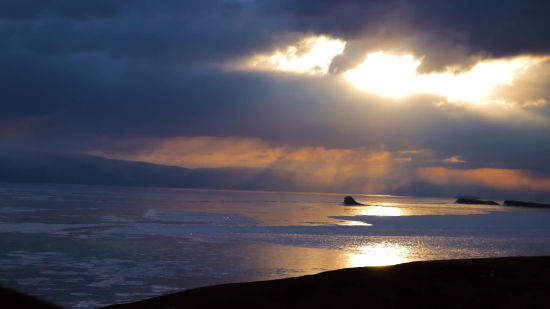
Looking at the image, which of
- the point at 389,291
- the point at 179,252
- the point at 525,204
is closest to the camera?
the point at 389,291

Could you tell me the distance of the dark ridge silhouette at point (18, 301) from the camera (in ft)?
29.2

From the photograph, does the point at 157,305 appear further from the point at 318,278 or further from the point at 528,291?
the point at 528,291

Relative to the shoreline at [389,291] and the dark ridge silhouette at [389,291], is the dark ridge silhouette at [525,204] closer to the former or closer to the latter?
the dark ridge silhouette at [389,291]

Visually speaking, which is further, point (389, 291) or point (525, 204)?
point (525, 204)

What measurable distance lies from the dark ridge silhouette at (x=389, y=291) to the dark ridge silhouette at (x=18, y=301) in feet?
11.5

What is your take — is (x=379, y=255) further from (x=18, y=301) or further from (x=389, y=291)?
(x=18, y=301)

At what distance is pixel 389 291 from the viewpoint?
13.6 meters

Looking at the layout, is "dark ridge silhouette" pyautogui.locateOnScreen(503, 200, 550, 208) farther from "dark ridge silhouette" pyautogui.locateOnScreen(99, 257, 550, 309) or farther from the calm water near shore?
"dark ridge silhouette" pyautogui.locateOnScreen(99, 257, 550, 309)

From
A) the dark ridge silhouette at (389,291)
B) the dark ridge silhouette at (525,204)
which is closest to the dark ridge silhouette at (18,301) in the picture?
the dark ridge silhouette at (389,291)

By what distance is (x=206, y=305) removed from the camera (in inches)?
486

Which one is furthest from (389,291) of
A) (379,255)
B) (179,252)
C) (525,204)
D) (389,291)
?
(525,204)

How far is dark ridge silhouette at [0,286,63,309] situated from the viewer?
8.91m

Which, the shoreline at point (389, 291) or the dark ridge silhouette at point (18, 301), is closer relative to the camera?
the dark ridge silhouette at point (18, 301)

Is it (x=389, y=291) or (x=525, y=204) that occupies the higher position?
(x=525, y=204)
